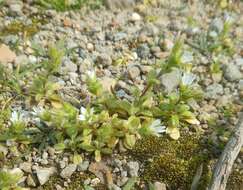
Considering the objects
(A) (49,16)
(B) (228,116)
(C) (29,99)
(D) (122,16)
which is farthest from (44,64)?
(B) (228,116)

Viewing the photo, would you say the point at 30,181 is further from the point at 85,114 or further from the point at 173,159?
the point at 173,159

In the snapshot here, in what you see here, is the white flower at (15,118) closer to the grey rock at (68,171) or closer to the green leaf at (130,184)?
the grey rock at (68,171)

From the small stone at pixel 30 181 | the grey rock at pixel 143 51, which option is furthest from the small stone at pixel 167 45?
the small stone at pixel 30 181

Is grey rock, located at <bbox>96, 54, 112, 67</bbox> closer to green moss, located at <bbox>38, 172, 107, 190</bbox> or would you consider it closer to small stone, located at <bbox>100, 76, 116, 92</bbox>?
small stone, located at <bbox>100, 76, 116, 92</bbox>

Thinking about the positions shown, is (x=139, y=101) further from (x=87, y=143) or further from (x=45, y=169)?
(x=45, y=169)

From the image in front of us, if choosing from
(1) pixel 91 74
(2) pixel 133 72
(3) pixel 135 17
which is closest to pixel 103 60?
(2) pixel 133 72

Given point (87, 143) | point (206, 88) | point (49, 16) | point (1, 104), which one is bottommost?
point (87, 143)

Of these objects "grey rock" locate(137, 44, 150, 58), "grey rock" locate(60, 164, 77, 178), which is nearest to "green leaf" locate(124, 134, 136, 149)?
"grey rock" locate(60, 164, 77, 178)
